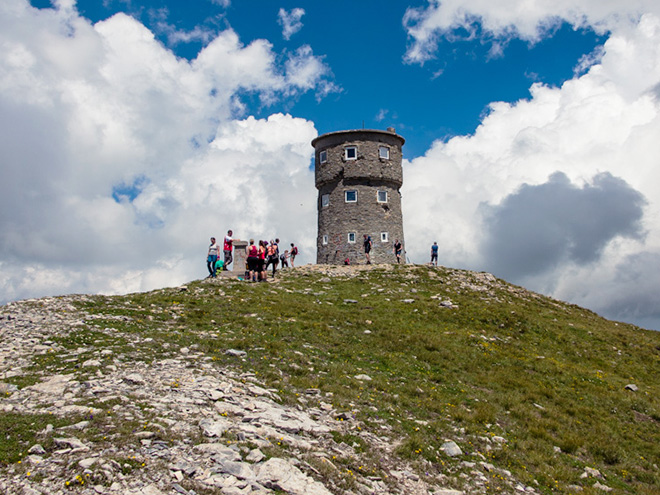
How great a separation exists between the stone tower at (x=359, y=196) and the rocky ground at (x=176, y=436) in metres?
33.8

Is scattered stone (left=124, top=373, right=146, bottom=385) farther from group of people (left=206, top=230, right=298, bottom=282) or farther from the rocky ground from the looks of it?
group of people (left=206, top=230, right=298, bottom=282)

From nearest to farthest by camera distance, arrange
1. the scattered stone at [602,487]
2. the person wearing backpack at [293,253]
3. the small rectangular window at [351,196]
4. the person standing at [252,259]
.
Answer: the scattered stone at [602,487] < the person standing at [252,259] < the person wearing backpack at [293,253] < the small rectangular window at [351,196]

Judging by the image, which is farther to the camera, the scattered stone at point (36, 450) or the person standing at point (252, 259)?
the person standing at point (252, 259)

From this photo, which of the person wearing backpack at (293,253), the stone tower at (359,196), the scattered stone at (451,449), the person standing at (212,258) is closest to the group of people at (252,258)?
the person standing at (212,258)

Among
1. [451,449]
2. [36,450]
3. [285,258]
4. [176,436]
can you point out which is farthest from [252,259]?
[36,450]

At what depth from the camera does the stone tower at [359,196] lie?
49.2 meters

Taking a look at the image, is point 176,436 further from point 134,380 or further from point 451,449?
point 451,449

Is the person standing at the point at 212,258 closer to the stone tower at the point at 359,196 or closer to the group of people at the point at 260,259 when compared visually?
the group of people at the point at 260,259

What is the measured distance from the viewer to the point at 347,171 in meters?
49.5

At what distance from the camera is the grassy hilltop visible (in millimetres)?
13773

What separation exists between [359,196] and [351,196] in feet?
2.60

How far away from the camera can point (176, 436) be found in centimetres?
1066

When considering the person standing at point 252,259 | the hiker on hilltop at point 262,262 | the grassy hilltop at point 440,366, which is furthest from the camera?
the hiker on hilltop at point 262,262

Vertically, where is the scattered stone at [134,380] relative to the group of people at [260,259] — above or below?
below
